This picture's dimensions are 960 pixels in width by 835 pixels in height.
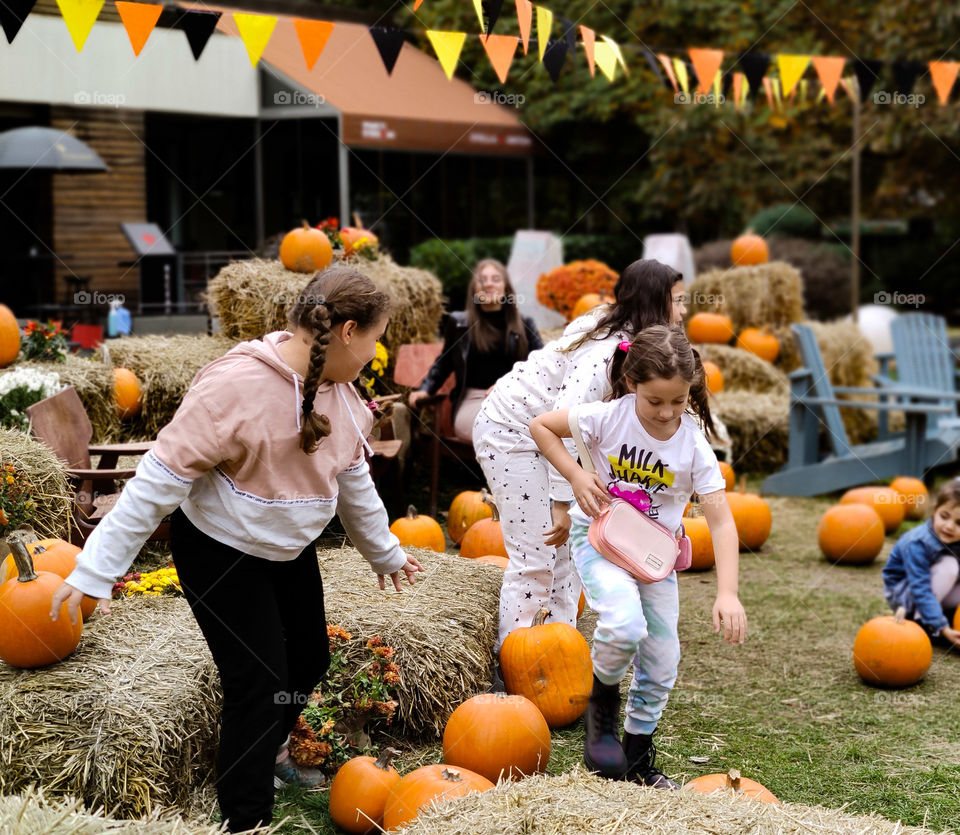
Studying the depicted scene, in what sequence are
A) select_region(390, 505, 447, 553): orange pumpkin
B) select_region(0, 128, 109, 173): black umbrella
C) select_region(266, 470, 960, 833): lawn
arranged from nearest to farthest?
select_region(266, 470, 960, 833): lawn < select_region(390, 505, 447, 553): orange pumpkin < select_region(0, 128, 109, 173): black umbrella

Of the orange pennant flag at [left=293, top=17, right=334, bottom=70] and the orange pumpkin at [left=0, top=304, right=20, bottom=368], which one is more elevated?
the orange pennant flag at [left=293, top=17, right=334, bottom=70]

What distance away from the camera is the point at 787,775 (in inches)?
143

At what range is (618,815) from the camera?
247 centimetres

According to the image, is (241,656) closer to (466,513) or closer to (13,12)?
(466,513)

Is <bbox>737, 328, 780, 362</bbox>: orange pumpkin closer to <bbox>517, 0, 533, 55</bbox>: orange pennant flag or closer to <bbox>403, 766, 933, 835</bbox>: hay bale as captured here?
<bbox>517, 0, 533, 55</bbox>: orange pennant flag

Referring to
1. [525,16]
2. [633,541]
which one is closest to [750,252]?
[525,16]

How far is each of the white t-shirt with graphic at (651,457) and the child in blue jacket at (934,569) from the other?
2.26 metres

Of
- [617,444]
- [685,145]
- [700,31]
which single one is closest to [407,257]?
[685,145]

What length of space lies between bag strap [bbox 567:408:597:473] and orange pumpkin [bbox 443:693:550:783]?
824mm

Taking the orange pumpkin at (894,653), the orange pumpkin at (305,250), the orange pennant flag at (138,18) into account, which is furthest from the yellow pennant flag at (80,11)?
the orange pumpkin at (894,653)

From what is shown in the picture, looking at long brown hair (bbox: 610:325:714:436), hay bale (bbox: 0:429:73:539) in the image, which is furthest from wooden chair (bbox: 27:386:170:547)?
long brown hair (bbox: 610:325:714:436)

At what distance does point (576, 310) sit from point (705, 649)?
4.75 meters

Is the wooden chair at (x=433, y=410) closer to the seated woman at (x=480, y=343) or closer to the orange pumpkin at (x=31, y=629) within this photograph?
the seated woman at (x=480, y=343)

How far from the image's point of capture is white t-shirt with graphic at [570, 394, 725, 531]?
3.27 m
